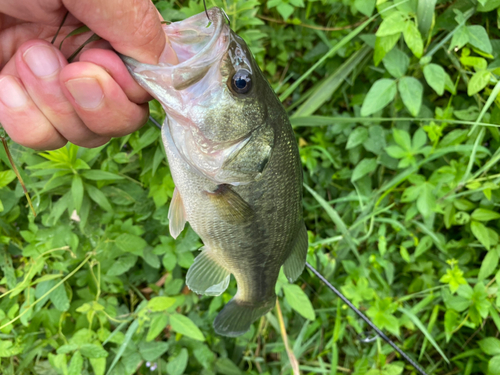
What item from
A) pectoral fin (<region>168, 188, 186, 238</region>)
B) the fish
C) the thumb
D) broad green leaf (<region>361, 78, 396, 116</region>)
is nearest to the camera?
the thumb

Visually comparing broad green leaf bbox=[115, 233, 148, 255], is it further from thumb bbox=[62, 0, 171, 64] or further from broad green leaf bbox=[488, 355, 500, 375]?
broad green leaf bbox=[488, 355, 500, 375]

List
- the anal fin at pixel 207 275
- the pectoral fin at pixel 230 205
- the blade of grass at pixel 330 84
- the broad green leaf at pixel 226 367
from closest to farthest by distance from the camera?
the pectoral fin at pixel 230 205 < the anal fin at pixel 207 275 < the broad green leaf at pixel 226 367 < the blade of grass at pixel 330 84

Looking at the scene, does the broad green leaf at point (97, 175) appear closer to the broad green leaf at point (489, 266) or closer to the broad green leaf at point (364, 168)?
the broad green leaf at point (364, 168)

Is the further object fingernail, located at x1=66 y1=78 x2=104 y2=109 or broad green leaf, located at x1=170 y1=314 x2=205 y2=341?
broad green leaf, located at x1=170 y1=314 x2=205 y2=341

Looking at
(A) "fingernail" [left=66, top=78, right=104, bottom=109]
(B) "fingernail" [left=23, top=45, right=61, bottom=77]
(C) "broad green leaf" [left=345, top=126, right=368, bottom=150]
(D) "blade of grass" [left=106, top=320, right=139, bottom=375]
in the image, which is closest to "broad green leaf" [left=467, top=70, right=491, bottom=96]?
(C) "broad green leaf" [left=345, top=126, right=368, bottom=150]

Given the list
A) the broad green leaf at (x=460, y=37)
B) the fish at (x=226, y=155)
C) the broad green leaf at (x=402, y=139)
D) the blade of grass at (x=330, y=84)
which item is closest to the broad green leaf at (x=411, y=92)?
the broad green leaf at (x=402, y=139)

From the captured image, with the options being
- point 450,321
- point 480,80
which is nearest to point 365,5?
point 480,80

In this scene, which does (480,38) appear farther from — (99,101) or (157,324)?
(157,324)
